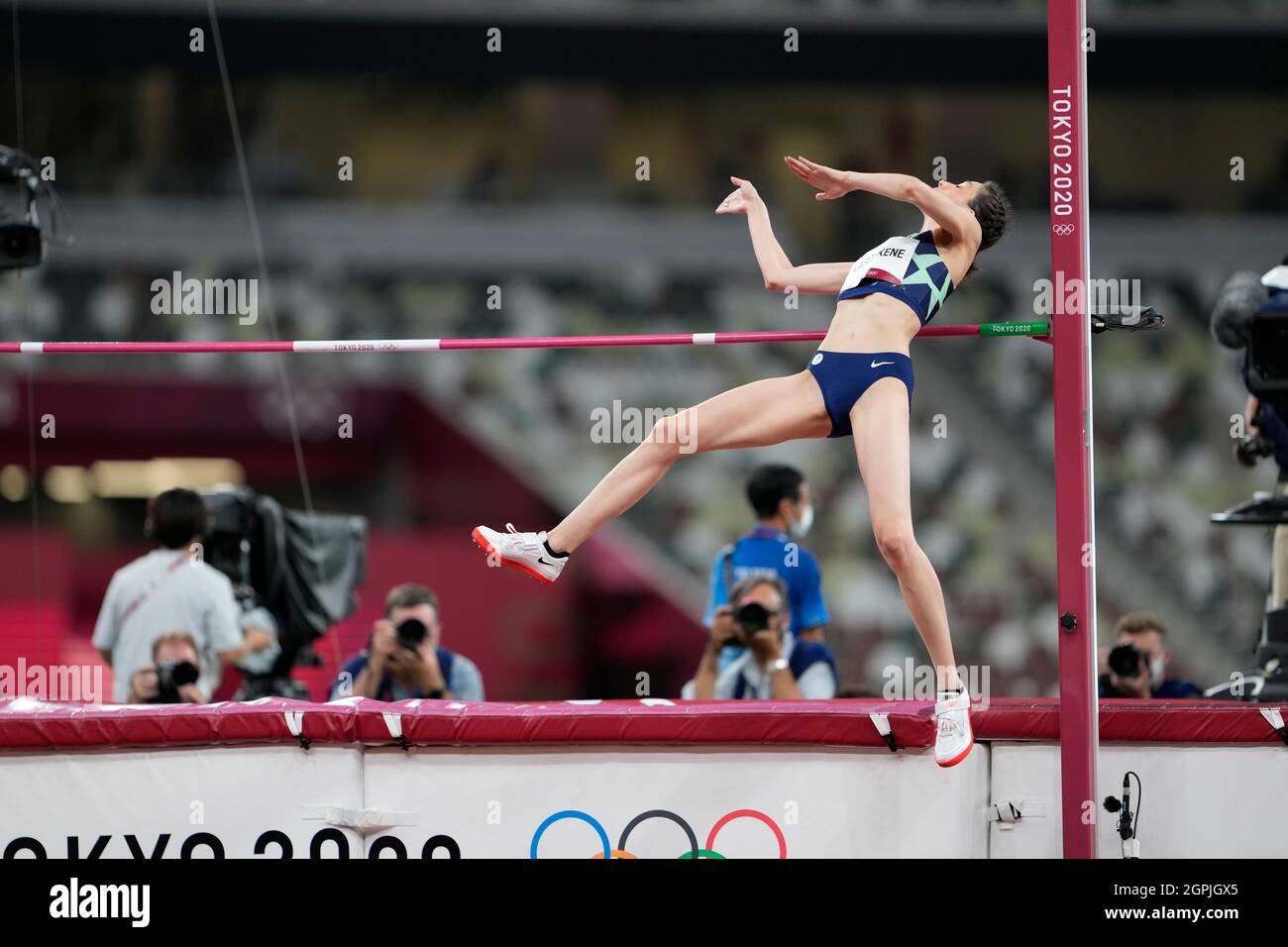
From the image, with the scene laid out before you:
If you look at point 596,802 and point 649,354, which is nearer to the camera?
point 596,802

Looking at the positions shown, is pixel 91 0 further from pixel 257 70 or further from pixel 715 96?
pixel 715 96

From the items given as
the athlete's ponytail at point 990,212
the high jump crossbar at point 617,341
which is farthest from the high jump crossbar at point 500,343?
the athlete's ponytail at point 990,212

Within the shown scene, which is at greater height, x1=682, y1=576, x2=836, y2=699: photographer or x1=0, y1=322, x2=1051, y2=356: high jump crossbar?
x1=0, y1=322, x2=1051, y2=356: high jump crossbar

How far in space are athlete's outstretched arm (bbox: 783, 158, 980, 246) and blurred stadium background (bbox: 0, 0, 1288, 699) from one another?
611 centimetres

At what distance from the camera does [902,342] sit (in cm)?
415

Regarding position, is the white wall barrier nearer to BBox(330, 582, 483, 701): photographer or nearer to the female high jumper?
the female high jumper

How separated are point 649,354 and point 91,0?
4184 mm

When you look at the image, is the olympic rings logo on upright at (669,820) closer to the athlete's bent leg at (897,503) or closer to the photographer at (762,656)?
the athlete's bent leg at (897,503)

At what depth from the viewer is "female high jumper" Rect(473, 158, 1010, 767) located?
4.01 meters

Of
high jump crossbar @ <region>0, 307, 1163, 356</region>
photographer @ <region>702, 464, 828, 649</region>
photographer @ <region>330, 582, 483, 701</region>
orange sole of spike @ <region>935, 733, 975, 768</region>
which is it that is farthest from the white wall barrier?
photographer @ <region>702, 464, 828, 649</region>

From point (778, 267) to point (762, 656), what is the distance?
1.30 m

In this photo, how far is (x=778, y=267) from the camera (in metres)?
4.38

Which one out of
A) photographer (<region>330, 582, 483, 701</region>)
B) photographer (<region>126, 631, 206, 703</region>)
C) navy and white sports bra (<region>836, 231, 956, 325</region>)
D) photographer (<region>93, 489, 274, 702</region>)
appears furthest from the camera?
photographer (<region>93, 489, 274, 702</region>)
